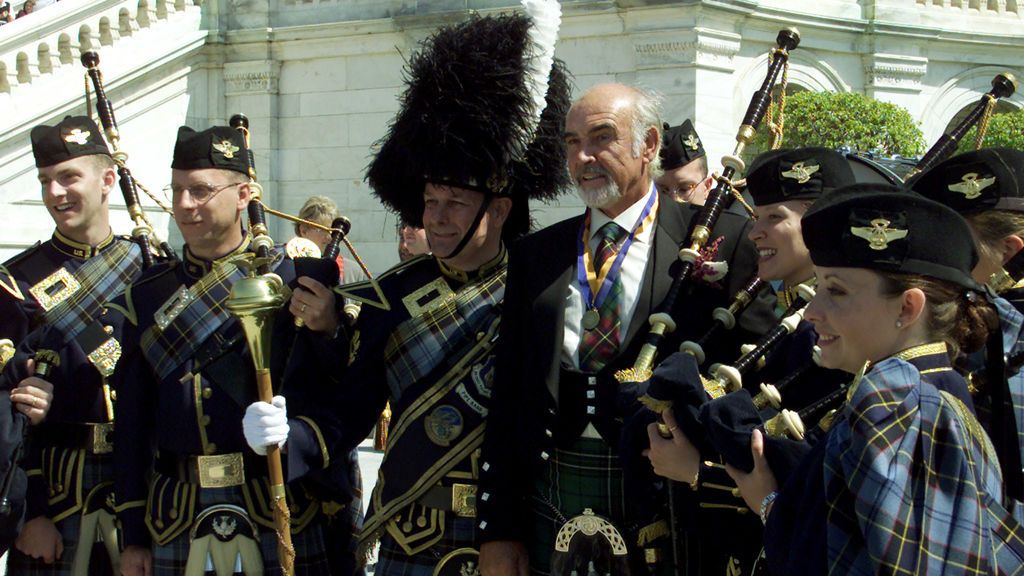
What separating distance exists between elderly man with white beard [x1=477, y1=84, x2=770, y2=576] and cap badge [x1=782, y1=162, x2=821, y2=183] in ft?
1.06

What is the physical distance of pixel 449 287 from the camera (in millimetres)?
4004

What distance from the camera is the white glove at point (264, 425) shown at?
12.2ft

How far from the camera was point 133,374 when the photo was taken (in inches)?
165

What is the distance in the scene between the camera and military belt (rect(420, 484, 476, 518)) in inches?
149

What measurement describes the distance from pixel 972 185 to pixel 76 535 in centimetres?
325

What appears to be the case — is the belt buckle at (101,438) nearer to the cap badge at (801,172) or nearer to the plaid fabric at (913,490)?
the cap badge at (801,172)

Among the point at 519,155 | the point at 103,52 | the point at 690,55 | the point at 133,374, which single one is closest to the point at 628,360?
the point at 519,155

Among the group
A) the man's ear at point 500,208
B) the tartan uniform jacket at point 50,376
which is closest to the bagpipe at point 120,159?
the tartan uniform jacket at point 50,376

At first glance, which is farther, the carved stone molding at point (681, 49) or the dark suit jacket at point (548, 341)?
the carved stone molding at point (681, 49)

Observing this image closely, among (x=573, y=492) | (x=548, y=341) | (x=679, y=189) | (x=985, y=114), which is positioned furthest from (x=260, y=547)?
(x=985, y=114)

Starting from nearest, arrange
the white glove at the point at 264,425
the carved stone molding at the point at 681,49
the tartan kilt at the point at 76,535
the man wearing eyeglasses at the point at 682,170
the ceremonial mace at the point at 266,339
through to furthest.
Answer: the white glove at the point at 264,425 < the ceremonial mace at the point at 266,339 < the tartan kilt at the point at 76,535 < the man wearing eyeglasses at the point at 682,170 < the carved stone molding at the point at 681,49

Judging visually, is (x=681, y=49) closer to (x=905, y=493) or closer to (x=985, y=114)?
(x=985, y=114)

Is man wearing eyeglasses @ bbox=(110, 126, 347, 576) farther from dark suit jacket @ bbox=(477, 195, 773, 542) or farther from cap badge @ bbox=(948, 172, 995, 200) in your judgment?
cap badge @ bbox=(948, 172, 995, 200)

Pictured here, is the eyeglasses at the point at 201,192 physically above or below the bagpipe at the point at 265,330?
above
